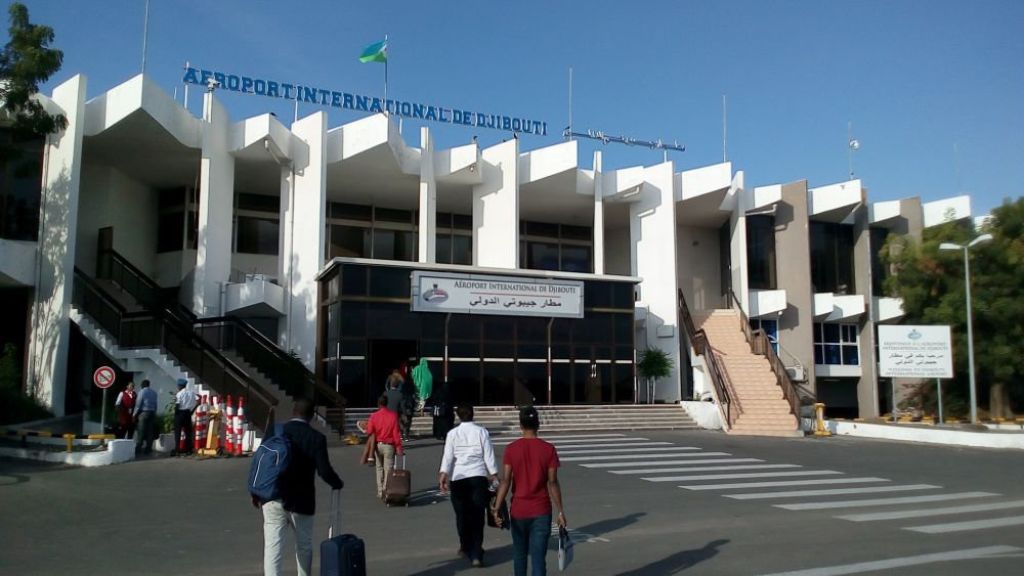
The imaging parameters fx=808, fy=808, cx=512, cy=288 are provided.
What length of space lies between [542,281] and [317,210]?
8.18 m

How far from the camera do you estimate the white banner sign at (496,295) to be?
2598cm

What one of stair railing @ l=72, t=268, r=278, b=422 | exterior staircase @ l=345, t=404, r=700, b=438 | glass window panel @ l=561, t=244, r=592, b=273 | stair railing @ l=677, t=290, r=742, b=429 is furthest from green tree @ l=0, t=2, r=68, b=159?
glass window panel @ l=561, t=244, r=592, b=273

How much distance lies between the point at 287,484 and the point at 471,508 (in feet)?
8.13

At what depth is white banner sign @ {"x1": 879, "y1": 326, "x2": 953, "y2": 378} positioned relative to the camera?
27141 mm

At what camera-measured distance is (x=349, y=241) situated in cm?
3325

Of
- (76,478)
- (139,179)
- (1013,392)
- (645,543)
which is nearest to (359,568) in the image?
(645,543)

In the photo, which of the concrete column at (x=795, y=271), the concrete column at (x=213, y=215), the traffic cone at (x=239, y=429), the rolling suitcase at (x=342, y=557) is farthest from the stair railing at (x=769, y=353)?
the rolling suitcase at (x=342, y=557)

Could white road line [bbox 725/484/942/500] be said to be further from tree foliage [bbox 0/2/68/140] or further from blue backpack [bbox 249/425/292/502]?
tree foliage [bbox 0/2/68/140]

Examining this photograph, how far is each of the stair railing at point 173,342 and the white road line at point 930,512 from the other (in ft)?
41.3

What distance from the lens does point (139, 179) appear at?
30.4 metres

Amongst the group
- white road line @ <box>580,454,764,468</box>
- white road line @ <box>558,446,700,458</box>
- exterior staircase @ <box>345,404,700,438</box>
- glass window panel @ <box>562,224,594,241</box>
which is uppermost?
glass window panel @ <box>562,224,594,241</box>

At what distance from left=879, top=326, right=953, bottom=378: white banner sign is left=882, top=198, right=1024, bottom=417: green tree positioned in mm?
2921

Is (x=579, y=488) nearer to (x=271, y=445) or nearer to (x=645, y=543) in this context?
(x=645, y=543)

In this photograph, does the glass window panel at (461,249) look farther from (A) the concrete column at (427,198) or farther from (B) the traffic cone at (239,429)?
(B) the traffic cone at (239,429)
